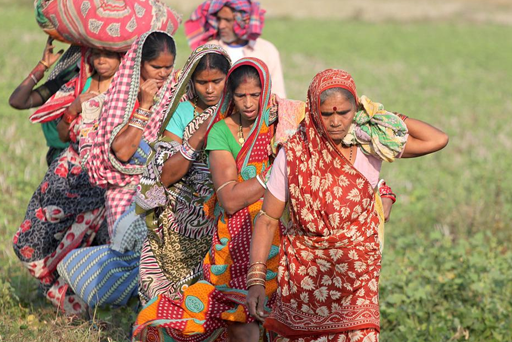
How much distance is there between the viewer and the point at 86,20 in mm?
5652

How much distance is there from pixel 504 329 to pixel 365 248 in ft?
8.65

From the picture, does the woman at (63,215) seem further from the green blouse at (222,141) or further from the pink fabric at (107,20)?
the green blouse at (222,141)

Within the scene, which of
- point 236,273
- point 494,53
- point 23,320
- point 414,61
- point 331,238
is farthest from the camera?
point 494,53

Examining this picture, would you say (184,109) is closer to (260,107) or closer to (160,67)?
(160,67)

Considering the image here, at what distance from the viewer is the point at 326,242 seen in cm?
397

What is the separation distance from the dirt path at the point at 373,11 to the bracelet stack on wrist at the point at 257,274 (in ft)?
112

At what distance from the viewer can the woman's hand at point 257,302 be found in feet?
13.0

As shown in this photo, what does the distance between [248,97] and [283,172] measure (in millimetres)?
534

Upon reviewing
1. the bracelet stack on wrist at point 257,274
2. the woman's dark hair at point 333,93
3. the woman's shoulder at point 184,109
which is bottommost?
the bracelet stack on wrist at point 257,274

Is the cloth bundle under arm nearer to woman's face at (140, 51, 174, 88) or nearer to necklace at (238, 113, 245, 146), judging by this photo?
necklace at (238, 113, 245, 146)

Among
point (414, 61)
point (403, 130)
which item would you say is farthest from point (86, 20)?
point (414, 61)

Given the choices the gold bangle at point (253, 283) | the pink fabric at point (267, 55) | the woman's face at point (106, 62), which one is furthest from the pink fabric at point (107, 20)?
the gold bangle at point (253, 283)

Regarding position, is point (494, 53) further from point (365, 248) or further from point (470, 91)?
point (365, 248)

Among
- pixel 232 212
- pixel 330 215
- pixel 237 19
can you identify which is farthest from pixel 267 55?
pixel 330 215
